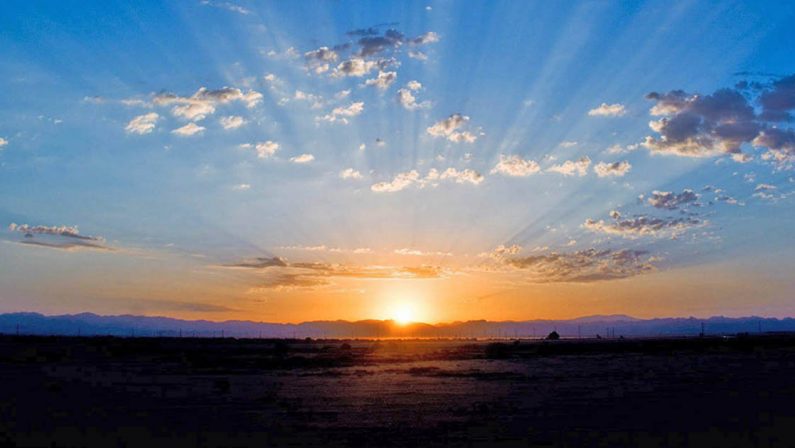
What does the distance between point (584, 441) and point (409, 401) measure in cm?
1166

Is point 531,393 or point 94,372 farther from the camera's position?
point 94,372

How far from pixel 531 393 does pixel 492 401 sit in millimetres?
4429

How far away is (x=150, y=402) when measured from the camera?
31656mm

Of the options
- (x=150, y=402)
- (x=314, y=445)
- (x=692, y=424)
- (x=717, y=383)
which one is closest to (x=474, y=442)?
(x=314, y=445)

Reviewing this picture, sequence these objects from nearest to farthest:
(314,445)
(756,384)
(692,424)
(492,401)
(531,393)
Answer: (314,445), (692,424), (492,401), (531,393), (756,384)

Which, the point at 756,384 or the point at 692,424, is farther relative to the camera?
the point at 756,384

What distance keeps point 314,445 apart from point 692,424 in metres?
13.6

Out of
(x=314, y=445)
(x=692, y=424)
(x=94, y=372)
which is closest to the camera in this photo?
(x=314, y=445)

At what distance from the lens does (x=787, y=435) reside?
2125 cm

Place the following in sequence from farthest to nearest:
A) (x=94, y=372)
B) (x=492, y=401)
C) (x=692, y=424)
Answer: (x=94, y=372) → (x=492, y=401) → (x=692, y=424)

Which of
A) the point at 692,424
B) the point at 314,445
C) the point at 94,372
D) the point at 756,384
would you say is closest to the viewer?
the point at 314,445

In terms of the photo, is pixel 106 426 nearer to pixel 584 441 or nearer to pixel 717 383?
pixel 584 441

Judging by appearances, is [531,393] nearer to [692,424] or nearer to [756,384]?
[692,424]

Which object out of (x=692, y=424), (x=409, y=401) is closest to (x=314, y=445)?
(x=409, y=401)
